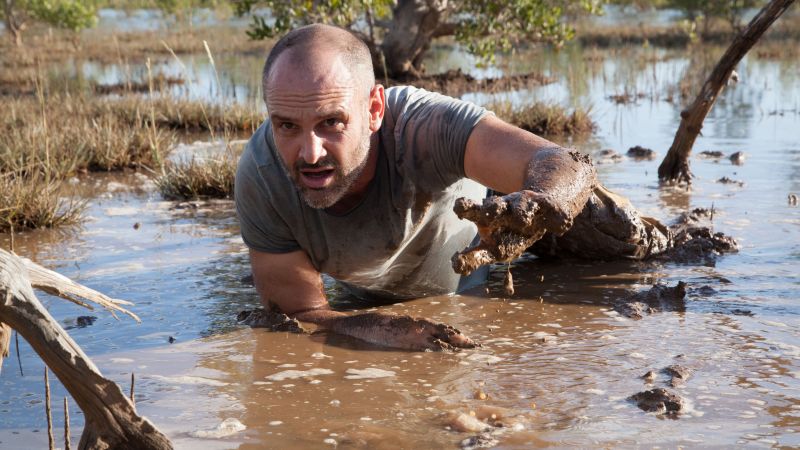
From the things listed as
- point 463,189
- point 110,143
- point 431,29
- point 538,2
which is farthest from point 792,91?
point 463,189

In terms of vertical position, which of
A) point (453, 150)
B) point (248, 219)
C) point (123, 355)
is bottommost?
point (123, 355)

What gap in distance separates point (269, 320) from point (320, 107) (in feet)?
3.97

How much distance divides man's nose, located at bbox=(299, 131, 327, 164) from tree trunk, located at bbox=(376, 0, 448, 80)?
11543 millimetres

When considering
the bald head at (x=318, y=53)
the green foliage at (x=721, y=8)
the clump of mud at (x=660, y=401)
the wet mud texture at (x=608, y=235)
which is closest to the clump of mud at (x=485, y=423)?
the clump of mud at (x=660, y=401)

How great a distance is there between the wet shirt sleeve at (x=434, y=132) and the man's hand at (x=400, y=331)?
0.62m

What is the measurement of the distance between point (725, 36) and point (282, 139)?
2285cm

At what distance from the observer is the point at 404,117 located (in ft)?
14.4

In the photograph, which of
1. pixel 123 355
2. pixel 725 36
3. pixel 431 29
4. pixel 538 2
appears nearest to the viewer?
pixel 123 355

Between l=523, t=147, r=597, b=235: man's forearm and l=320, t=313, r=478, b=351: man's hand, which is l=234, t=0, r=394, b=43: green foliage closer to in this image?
l=320, t=313, r=478, b=351: man's hand

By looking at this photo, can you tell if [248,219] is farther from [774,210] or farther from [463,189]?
[774,210]

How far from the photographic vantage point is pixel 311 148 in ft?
12.9

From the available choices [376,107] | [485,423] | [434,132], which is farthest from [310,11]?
[485,423]

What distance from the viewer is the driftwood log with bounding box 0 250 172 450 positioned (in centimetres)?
286

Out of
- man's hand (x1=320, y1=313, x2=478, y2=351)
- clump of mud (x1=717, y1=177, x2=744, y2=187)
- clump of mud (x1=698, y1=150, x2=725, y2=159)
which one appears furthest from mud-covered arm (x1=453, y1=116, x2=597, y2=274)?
clump of mud (x1=698, y1=150, x2=725, y2=159)
